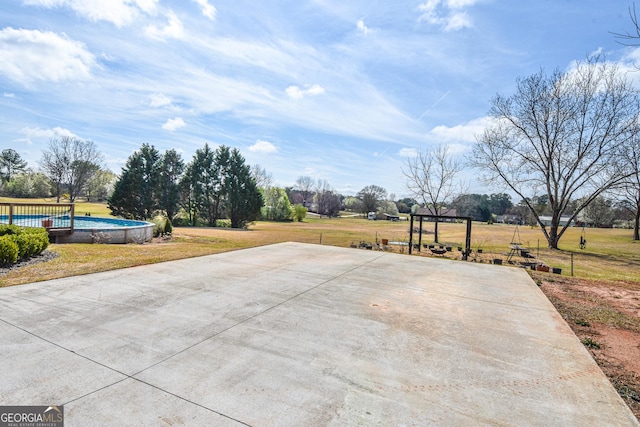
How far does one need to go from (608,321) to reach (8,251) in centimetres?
1167

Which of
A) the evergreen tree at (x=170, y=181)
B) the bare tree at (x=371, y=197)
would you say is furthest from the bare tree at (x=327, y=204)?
the evergreen tree at (x=170, y=181)

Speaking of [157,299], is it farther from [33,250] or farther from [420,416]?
[33,250]

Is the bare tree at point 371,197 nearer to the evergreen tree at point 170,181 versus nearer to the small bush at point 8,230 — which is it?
the evergreen tree at point 170,181

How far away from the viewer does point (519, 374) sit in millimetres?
3199

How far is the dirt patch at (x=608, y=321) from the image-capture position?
3.40 metres

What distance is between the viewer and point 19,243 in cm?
720

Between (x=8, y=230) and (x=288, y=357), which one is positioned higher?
(x=8, y=230)

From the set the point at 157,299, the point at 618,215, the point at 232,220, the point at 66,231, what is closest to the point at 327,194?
the point at 232,220

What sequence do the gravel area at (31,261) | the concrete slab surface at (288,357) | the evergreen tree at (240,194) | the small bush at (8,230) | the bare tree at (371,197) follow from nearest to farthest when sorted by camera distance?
1. the concrete slab surface at (288,357)
2. the gravel area at (31,261)
3. the small bush at (8,230)
4. the evergreen tree at (240,194)
5. the bare tree at (371,197)

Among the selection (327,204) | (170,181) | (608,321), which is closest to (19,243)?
(608,321)

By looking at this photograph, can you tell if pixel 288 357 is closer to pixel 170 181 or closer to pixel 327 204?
pixel 170 181

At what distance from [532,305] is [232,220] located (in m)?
28.6

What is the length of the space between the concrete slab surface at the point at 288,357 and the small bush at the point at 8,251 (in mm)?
2156

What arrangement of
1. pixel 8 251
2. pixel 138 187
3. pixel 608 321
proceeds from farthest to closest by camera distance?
pixel 138 187
pixel 8 251
pixel 608 321
